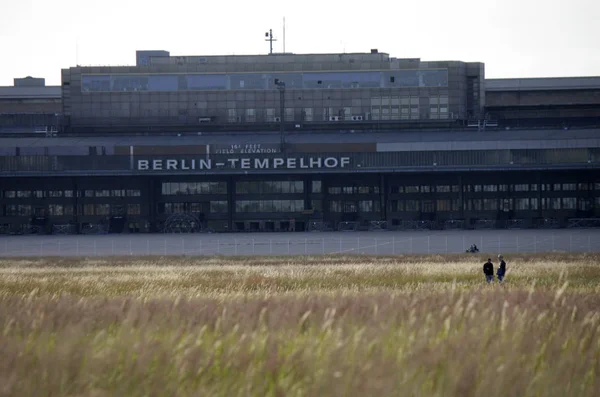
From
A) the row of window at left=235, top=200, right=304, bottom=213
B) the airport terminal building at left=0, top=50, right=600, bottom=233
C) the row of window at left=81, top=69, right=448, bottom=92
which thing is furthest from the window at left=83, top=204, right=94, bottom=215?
the row of window at left=81, top=69, right=448, bottom=92

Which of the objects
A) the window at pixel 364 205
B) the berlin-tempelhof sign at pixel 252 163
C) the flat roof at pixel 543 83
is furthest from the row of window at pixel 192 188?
the flat roof at pixel 543 83

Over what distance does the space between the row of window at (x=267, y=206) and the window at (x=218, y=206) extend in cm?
125

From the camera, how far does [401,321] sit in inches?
663

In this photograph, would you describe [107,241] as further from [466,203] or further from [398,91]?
[398,91]

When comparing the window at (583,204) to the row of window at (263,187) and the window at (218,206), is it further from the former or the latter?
the window at (218,206)

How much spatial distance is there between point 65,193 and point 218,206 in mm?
16323

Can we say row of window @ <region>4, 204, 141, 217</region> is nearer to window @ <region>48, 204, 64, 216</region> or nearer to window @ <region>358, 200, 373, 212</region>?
window @ <region>48, 204, 64, 216</region>

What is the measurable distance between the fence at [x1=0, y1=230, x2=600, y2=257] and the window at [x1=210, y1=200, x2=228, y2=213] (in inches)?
523

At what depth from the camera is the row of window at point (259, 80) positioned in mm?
124250

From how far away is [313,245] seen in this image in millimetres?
77125

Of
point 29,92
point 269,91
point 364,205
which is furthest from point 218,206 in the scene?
point 29,92

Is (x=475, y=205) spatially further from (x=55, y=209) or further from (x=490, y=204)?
(x=55, y=209)

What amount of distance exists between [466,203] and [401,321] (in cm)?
9022

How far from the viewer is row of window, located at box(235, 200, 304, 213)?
350 ft
